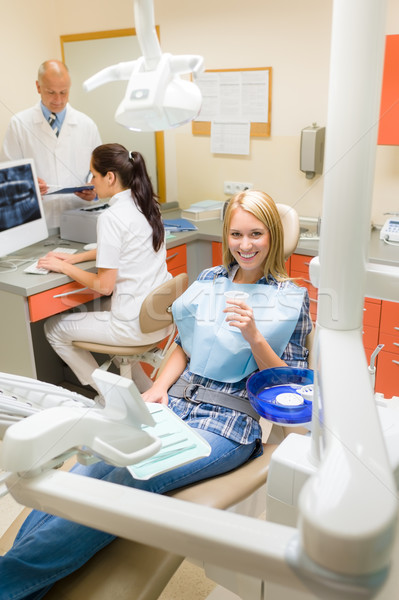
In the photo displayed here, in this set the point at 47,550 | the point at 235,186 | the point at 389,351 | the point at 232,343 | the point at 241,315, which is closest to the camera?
the point at 47,550

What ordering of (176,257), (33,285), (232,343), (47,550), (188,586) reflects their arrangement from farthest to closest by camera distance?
(176,257), (33,285), (188,586), (232,343), (47,550)

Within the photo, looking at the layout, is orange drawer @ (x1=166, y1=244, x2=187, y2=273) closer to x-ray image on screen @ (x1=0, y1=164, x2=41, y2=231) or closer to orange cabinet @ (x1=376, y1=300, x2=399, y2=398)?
x-ray image on screen @ (x1=0, y1=164, x2=41, y2=231)

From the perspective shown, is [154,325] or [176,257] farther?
[176,257]

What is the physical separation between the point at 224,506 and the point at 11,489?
74 centimetres

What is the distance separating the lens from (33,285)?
Result: 7.04ft

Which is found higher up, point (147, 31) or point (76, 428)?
point (147, 31)

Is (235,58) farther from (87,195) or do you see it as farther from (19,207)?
(19,207)

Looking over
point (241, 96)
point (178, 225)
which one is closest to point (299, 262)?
point (178, 225)

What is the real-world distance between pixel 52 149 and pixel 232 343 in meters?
1.89

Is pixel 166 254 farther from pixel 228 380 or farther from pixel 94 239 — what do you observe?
pixel 228 380

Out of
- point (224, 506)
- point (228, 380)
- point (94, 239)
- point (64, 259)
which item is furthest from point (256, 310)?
point (94, 239)

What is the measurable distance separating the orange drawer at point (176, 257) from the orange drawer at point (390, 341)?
95 cm

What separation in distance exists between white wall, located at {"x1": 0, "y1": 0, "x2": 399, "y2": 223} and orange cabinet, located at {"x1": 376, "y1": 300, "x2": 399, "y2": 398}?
62 centimetres

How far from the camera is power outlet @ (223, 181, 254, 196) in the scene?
10.4 feet
